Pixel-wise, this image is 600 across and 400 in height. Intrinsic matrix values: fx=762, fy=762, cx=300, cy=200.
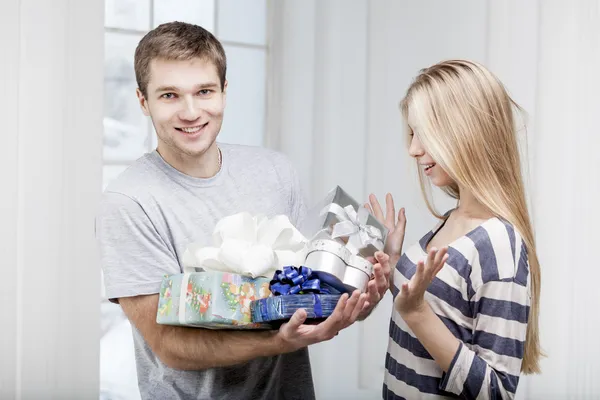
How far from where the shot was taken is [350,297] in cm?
123

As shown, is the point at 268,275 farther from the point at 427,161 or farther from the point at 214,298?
the point at 427,161

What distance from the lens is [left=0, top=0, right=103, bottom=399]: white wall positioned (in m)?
2.14

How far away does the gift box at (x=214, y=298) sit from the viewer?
1.24 metres

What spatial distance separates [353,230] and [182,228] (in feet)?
1.10

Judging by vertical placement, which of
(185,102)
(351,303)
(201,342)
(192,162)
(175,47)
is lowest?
(201,342)

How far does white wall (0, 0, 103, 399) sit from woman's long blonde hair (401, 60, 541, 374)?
3.88ft

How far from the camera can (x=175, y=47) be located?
144cm

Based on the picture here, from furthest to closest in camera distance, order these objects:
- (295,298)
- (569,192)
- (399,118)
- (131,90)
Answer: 1. (399,118)
2. (131,90)
3. (569,192)
4. (295,298)

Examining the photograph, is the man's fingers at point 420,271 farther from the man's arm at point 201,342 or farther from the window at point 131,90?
the window at point 131,90

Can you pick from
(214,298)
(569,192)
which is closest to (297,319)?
(214,298)

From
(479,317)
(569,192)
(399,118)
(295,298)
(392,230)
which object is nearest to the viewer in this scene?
(295,298)

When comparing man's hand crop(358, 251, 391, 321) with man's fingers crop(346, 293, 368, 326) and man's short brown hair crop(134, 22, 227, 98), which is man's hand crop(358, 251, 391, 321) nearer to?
man's fingers crop(346, 293, 368, 326)

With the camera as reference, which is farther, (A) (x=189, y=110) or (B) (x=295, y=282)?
(A) (x=189, y=110)

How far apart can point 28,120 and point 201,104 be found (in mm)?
919
